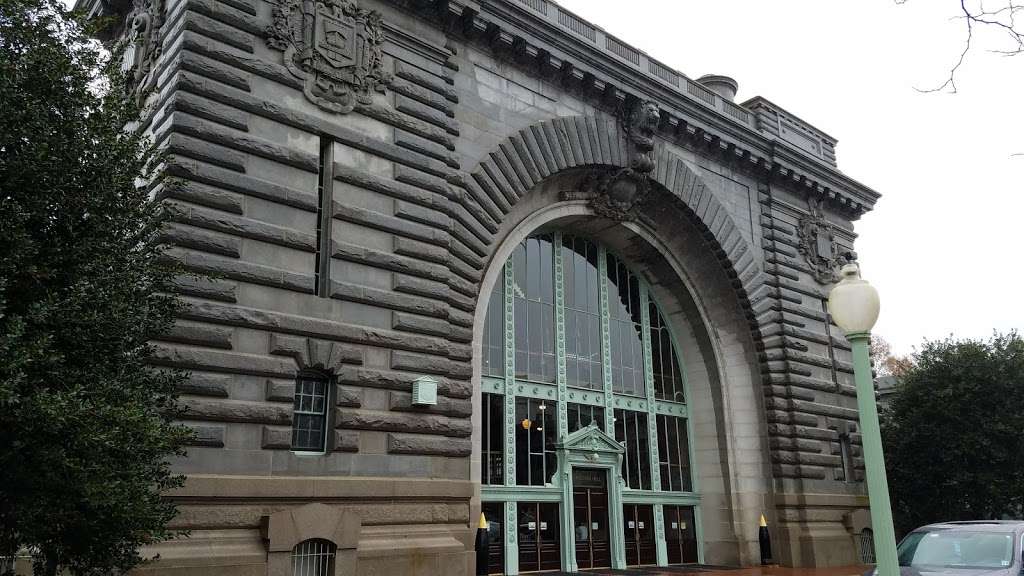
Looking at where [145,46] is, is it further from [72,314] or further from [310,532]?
[310,532]

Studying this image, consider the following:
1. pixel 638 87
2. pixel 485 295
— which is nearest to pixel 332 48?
pixel 485 295

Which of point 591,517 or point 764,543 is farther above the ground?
point 591,517

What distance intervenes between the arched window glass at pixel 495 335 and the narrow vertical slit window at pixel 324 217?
6.82 meters

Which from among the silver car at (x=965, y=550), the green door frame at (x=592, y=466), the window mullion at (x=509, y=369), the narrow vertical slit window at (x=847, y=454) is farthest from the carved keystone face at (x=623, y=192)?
the silver car at (x=965, y=550)

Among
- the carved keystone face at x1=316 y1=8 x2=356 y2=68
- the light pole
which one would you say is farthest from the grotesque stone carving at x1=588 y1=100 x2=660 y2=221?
the light pole

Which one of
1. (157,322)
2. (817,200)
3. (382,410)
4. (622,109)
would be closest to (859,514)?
(817,200)

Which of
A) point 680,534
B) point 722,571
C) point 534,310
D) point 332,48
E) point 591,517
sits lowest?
point 722,571

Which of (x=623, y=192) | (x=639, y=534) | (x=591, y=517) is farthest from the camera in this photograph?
(x=639, y=534)

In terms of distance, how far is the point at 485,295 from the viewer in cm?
2281

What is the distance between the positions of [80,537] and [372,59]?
41.2 ft

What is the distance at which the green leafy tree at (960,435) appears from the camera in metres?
33.1

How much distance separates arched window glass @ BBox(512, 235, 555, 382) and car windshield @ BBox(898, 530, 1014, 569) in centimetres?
1307

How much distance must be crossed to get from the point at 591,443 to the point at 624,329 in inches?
190

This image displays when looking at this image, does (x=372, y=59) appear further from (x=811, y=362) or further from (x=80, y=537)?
(x=811, y=362)
